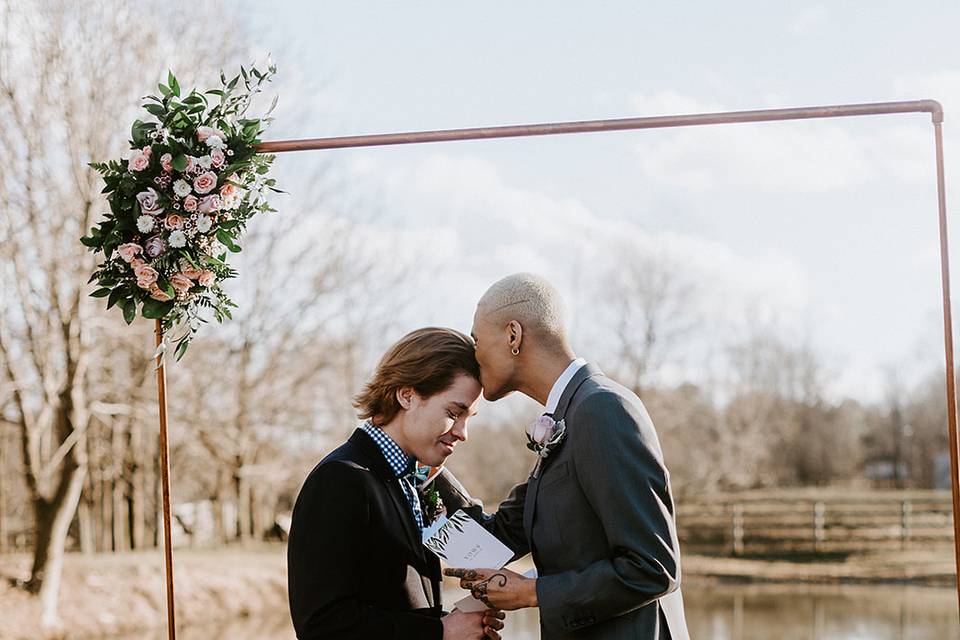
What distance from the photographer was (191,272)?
409 cm

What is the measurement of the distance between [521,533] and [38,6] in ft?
38.4

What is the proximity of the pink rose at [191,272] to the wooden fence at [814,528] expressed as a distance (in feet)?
65.7

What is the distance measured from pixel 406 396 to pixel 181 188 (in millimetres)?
1165

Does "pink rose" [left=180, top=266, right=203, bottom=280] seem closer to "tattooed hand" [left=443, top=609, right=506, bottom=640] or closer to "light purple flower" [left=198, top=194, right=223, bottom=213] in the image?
"light purple flower" [left=198, top=194, right=223, bottom=213]

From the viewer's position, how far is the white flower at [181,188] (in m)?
4.03

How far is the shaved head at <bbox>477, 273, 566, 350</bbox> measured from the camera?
3551mm

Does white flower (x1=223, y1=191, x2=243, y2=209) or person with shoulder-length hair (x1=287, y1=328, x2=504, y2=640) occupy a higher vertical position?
Result: white flower (x1=223, y1=191, x2=243, y2=209)

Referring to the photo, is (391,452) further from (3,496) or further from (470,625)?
(3,496)

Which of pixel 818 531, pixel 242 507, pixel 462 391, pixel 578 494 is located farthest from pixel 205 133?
pixel 818 531

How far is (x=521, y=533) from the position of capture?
12.8 feet

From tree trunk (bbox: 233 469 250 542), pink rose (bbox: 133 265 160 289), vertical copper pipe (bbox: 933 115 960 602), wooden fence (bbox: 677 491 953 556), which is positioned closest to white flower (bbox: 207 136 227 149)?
pink rose (bbox: 133 265 160 289)

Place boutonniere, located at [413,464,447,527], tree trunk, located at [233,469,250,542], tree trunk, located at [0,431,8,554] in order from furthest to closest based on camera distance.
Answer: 1. tree trunk, located at [233,469,250,542]
2. tree trunk, located at [0,431,8,554]
3. boutonniere, located at [413,464,447,527]

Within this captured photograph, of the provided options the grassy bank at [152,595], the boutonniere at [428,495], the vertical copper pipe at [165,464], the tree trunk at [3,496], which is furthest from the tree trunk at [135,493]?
the boutonniere at [428,495]

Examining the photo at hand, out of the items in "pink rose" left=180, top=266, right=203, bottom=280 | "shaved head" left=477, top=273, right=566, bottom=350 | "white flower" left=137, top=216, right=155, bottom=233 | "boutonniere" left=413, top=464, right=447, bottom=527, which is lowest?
"boutonniere" left=413, top=464, right=447, bottom=527
